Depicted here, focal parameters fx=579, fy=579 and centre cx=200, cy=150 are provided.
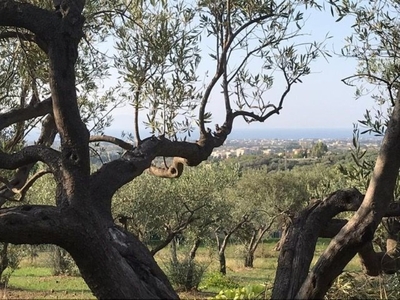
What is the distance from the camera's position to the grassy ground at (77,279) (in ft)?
47.6

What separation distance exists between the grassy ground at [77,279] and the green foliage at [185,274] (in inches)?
14.8

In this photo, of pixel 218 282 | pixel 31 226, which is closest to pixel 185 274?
pixel 218 282

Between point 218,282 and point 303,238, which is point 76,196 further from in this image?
point 218,282

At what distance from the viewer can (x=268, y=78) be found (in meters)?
6.40

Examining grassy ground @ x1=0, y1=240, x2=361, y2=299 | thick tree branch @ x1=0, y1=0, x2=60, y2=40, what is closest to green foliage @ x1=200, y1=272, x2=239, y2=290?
grassy ground @ x1=0, y1=240, x2=361, y2=299

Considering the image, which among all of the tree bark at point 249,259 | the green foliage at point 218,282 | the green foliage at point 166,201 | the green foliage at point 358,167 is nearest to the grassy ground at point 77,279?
the green foliage at point 218,282

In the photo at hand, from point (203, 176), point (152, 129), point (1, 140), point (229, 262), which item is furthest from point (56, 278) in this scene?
point (152, 129)

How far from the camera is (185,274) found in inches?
593

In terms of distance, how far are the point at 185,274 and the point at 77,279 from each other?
616 cm

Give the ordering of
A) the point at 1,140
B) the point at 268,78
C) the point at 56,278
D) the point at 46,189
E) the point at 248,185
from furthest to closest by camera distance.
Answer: the point at 248,185, the point at 56,278, the point at 46,189, the point at 1,140, the point at 268,78

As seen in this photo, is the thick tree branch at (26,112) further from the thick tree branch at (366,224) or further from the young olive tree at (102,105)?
the thick tree branch at (366,224)

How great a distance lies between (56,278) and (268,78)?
1588 centimetres

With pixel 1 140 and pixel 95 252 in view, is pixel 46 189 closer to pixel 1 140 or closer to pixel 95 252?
pixel 1 140

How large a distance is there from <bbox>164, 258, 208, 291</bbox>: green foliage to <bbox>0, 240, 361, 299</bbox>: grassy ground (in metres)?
0.38
